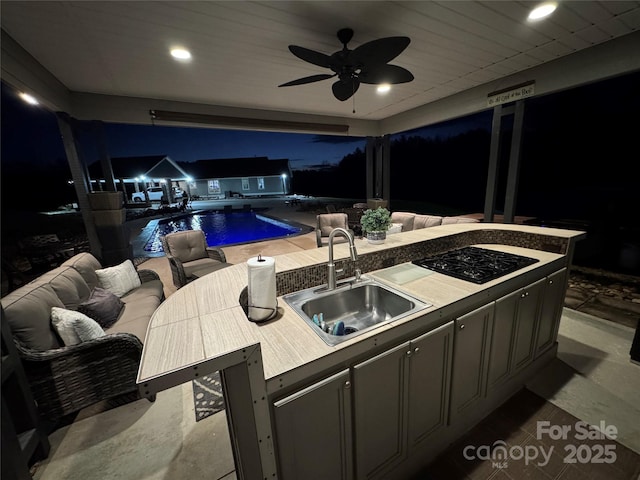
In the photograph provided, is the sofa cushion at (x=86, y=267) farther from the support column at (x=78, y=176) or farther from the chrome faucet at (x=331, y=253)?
the chrome faucet at (x=331, y=253)

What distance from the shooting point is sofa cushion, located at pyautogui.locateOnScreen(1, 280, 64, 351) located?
1.37 m

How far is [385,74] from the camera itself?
241 centimetres

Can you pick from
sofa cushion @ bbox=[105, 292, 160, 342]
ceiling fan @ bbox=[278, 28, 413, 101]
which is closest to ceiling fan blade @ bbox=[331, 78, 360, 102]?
ceiling fan @ bbox=[278, 28, 413, 101]

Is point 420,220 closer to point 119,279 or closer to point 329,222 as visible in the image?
point 329,222

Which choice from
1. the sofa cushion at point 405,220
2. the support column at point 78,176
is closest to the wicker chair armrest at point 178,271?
the support column at point 78,176

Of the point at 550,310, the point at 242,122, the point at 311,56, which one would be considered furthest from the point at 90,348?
the point at 242,122

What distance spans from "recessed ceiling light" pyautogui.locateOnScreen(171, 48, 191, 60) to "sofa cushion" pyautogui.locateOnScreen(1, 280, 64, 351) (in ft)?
8.41

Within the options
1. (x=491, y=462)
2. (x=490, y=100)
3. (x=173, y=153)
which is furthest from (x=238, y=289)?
(x=173, y=153)

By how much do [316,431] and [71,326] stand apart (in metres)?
1.68

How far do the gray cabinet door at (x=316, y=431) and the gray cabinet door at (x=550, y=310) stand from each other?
172 cm

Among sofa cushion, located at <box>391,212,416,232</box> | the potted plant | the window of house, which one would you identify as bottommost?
sofa cushion, located at <box>391,212,416,232</box>

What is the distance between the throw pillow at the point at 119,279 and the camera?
241 cm

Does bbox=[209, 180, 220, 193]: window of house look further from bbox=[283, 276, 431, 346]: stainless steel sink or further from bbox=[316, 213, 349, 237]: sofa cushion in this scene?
bbox=[283, 276, 431, 346]: stainless steel sink

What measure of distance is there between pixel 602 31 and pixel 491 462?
13.3 feet
